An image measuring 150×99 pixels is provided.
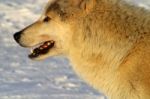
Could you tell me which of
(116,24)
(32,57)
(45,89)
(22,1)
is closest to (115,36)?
A: (116,24)

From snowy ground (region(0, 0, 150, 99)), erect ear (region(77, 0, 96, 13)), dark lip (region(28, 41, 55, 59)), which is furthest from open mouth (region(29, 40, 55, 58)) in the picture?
snowy ground (region(0, 0, 150, 99))

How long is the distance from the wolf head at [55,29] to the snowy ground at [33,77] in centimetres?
173

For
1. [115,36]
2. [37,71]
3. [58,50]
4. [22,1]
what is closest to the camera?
[115,36]

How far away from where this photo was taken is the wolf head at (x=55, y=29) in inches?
228

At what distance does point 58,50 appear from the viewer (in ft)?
19.7

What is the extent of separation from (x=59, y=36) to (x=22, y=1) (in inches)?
273

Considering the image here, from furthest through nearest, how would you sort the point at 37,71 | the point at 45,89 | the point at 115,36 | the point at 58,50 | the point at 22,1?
1. the point at 22,1
2. the point at 37,71
3. the point at 45,89
4. the point at 58,50
5. the point at 115,36

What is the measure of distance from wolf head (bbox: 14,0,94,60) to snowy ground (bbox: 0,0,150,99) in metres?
1.73

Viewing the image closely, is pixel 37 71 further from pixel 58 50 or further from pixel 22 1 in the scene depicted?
pixel 22 1

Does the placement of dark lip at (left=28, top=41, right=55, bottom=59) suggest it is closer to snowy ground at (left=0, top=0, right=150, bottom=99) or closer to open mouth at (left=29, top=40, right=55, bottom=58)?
open mouth at (left=29, top=40, right=55, bottom=58)

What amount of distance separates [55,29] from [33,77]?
2.75m

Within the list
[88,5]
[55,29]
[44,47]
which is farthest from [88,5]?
[44,47]

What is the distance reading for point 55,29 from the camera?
234 inches

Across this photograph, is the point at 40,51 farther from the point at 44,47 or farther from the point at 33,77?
the point at 33,77
